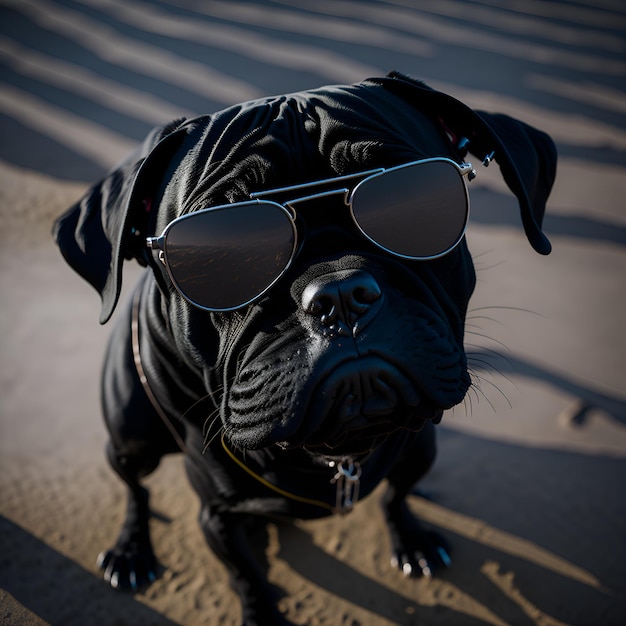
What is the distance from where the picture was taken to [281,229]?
1458 millimetres

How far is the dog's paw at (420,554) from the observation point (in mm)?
2473

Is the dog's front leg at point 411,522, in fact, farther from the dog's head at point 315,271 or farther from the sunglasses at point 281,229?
the sunglasses at point 281,229

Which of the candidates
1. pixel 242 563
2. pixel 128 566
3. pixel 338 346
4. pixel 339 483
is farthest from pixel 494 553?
pixel 338 346

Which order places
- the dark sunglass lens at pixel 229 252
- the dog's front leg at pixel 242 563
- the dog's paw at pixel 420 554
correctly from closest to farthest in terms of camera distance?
the dark sunglass lens at pixel 229 252, the dog's front leg at pixel 242 563, the dog's paw at pixel 420 554

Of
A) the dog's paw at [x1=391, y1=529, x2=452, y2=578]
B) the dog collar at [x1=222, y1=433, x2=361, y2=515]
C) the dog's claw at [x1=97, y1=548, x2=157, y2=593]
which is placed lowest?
the dog's claw at [x1=97, y1=548, x2=157, y2=593]

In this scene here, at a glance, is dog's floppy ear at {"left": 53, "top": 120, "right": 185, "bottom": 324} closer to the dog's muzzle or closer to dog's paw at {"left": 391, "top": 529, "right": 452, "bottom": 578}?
the dog's muzzle

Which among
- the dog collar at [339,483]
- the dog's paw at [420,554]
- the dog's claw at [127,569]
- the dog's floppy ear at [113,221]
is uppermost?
the dog's floppy ear at [113,221]

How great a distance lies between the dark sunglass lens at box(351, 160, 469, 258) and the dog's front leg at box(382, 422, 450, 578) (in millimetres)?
1016

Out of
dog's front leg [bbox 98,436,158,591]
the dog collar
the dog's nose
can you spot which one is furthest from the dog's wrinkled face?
dog's front leg [bbox 98,436,158,591]

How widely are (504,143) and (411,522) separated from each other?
1.69 meters

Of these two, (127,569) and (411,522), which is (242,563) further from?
(411,522)

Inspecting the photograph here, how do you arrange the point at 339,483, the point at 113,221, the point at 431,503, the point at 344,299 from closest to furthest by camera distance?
the point at 344,299 < the point at 113,221 < the point at 339,483 < the point at 431,503

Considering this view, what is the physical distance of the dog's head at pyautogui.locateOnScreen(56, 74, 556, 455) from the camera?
4.51 feet

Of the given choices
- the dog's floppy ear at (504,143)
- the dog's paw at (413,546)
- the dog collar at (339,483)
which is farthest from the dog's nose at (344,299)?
the dog's paw at (413,546)
